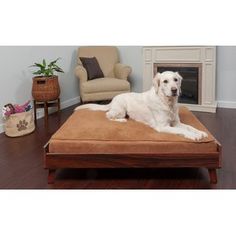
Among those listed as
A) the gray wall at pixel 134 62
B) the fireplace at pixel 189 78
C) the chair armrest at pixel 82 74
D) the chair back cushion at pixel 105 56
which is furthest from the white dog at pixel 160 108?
the gray wall at pixel 134 62

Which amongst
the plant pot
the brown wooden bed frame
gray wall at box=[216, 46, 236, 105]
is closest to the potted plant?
the plant pot

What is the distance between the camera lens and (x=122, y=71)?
504 cm

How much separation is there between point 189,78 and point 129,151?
120 inches

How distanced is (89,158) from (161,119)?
0.72m

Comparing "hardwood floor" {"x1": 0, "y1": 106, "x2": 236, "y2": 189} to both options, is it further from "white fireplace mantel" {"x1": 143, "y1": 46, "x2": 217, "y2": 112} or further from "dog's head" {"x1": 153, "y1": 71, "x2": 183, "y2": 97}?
"white fireplace mantel" {"x1": 143, "y1": 46, "x2": 217, "y2": 112}

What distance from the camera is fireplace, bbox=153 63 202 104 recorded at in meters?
4.83

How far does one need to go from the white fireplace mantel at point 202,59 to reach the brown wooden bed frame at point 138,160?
2571 mm

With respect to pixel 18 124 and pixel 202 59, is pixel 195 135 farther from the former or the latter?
pixel 202 59

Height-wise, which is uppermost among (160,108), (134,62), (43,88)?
(134,62)

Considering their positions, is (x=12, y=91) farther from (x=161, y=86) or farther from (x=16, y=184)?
(x=161, y=86)

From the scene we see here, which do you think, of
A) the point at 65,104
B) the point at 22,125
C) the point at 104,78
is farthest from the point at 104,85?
the point at 22,125

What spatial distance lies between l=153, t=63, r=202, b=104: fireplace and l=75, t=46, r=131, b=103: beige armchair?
66cm

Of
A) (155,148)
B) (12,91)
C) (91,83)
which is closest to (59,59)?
(91,83)

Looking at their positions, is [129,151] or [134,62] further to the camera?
[134,62]
